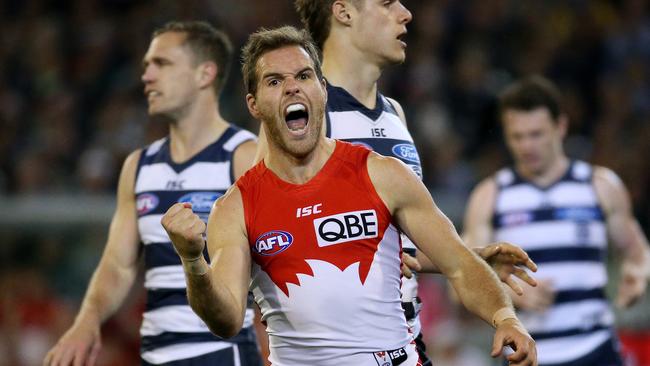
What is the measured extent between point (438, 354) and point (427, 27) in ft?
14.9

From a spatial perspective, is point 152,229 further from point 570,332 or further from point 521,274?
point 570,332

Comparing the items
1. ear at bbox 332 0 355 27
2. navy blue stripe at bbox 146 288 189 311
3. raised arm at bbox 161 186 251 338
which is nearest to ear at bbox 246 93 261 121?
raised arm at bbox 161 186 251 338

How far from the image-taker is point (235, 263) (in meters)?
4.23

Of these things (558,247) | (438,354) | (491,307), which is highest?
(491,307)

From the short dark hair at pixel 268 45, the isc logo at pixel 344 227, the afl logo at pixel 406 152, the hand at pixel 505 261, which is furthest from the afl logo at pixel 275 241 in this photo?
the afl logo at pixel 406 152

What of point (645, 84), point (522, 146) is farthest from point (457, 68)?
point (522, 146)

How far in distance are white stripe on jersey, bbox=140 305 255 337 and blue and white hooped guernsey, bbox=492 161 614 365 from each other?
7.26 feet

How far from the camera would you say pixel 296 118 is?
14.4 feet

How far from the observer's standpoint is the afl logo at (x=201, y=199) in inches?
229

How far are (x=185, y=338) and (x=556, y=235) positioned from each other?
8.88ft

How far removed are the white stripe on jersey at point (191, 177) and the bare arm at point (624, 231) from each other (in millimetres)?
2777

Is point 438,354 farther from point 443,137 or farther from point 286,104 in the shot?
point 286,104

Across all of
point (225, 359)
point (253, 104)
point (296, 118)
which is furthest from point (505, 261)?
point (225, 359)

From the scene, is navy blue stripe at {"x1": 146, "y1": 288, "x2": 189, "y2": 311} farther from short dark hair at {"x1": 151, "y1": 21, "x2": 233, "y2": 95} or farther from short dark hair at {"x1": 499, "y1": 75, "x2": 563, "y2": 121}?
short dark hair at {"x1": 499, "y1": 75, "x2": 563, "y2": 121}
